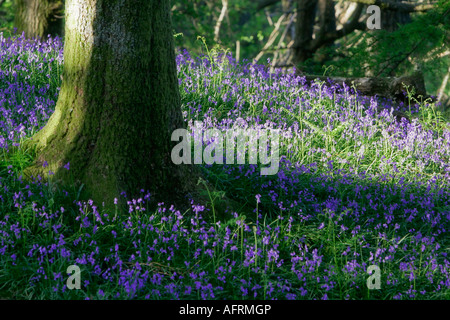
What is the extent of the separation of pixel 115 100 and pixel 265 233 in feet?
5.48

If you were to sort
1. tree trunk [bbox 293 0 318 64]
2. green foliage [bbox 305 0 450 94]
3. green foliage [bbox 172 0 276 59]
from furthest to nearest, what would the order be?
green foliage [bbox 172 0 276 59] → tree trunk [bbox 293 0 318 64] → green foliage [bbox 305 0 450 94]

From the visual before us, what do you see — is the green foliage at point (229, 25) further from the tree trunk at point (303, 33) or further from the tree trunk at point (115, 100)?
the tree trunk at point (115, 100)

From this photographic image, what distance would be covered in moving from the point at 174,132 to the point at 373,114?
4069mm

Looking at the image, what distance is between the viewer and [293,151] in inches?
233

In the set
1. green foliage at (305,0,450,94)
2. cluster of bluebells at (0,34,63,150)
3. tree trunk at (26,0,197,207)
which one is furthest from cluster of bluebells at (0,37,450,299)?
green foliage at (305,0,450,94)

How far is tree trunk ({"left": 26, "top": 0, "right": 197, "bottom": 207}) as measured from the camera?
421 cm

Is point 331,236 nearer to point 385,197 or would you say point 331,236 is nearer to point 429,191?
point 385,197

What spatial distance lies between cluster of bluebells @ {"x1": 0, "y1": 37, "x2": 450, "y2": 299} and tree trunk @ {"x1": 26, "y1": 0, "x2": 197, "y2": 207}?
0.20 meters

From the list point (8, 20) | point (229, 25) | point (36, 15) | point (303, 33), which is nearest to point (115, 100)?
point (36, 15)

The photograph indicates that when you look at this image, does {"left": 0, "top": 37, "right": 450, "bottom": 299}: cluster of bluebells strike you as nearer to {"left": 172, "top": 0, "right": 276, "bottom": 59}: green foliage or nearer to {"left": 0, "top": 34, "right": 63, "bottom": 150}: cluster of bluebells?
{"left": 0, "top": 34, "right": 63, "bottom": 150}: cluster of bluebells

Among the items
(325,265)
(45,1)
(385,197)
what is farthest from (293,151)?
(45,1)

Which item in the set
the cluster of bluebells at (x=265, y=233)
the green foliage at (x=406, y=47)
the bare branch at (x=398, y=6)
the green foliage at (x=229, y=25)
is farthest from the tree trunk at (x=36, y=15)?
the green foliage at (x=229, y=25)

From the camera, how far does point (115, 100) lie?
4246 millimetres

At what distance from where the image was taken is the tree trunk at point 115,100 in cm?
421
